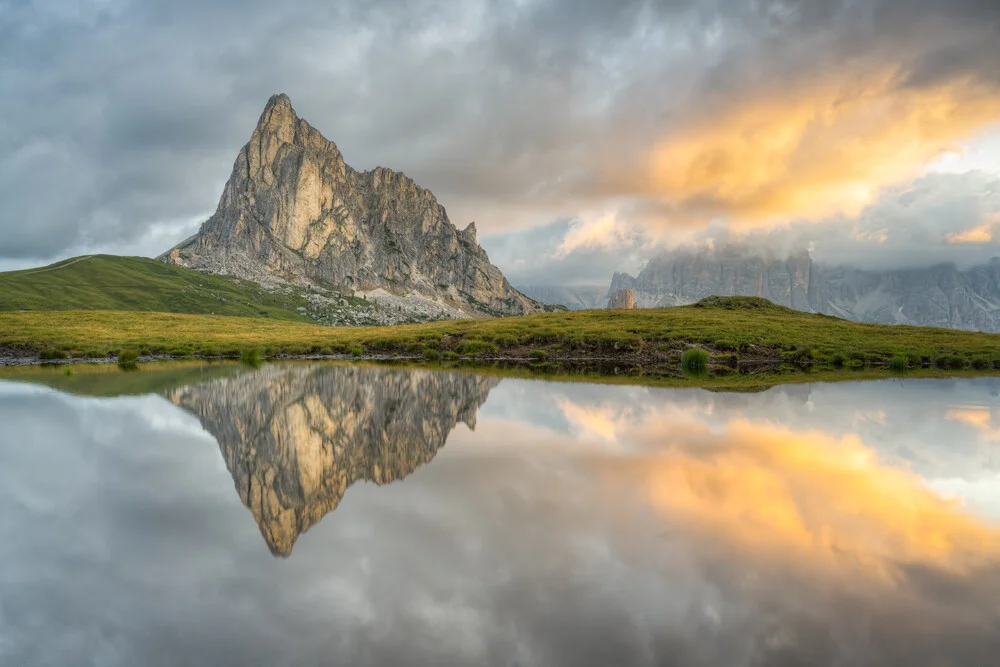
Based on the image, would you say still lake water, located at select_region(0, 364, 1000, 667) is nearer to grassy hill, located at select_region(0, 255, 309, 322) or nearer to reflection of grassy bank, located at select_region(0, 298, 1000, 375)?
reflection of grassy bank, located at select_region(0, 298, 1000, 375)

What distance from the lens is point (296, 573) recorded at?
21.0 ft

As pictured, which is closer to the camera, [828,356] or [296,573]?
[296,573]

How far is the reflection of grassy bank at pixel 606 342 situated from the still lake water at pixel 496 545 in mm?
26915

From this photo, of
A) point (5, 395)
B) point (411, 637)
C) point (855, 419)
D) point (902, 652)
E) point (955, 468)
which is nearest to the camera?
point (902, 652)

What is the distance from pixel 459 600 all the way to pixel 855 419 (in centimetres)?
1639

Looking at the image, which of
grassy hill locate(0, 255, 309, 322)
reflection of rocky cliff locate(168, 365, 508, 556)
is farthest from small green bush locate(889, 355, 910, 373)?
grassy hill locate(0, 255, 309, 322)

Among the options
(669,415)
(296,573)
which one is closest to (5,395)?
(296,573)

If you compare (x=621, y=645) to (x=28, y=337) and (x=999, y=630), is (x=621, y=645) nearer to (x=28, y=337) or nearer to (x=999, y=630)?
(x=999, y=630)

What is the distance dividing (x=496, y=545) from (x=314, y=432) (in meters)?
8.53

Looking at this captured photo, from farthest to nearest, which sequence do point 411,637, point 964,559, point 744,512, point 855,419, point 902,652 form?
point 855,419, point 744,512, point 964,559, point 411,637, point 902,652

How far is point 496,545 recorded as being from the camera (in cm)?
718

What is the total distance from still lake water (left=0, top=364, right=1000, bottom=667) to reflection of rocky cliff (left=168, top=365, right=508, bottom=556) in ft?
0.32

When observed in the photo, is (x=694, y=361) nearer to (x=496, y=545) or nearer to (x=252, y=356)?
(x=252, y=356)

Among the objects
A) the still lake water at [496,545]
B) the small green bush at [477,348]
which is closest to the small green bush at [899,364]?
the still lake water at [496,545]
